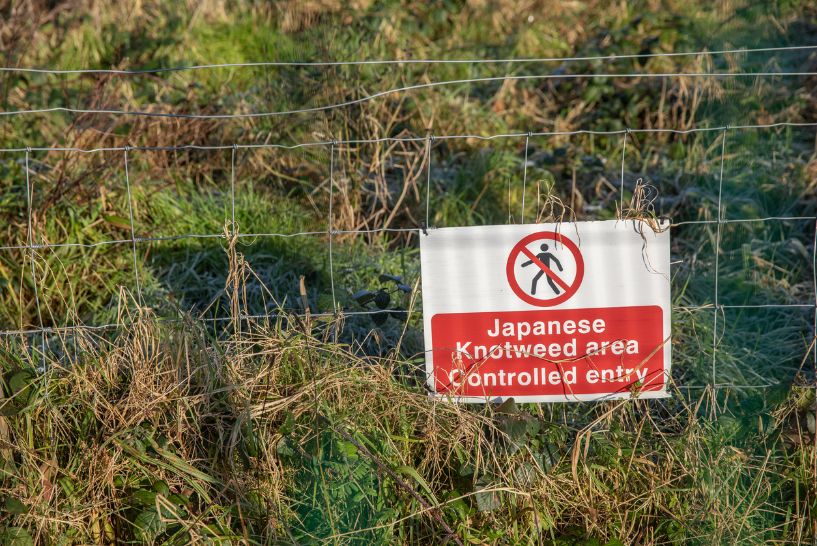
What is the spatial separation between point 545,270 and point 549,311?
4.5 inches

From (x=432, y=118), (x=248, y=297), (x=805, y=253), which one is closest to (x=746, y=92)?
(x=805, y=253)

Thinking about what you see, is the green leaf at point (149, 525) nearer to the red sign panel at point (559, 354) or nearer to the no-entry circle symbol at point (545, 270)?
the red sign panel at point (559, 354)

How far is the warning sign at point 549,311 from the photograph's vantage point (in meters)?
2.41

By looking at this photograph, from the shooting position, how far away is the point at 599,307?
2.42 m

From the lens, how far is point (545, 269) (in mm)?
2418

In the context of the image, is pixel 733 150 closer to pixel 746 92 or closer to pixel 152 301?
pixel 746 92

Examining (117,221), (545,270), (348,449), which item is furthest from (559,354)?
(117,221)

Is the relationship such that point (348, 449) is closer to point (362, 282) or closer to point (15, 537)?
point (15, 537)

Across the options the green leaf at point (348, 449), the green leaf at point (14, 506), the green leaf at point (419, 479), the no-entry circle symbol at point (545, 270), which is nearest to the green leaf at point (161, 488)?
the green leaf at point (14, 506)

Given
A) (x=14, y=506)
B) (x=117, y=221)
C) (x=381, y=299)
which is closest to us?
(x=14, y=506)

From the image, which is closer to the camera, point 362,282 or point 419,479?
point 419,479

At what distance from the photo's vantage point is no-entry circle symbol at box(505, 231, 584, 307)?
2404mm

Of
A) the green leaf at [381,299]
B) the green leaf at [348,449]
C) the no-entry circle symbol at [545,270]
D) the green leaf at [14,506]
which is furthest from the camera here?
the green leaf at [381,299]

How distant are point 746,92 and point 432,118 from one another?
1788mm
